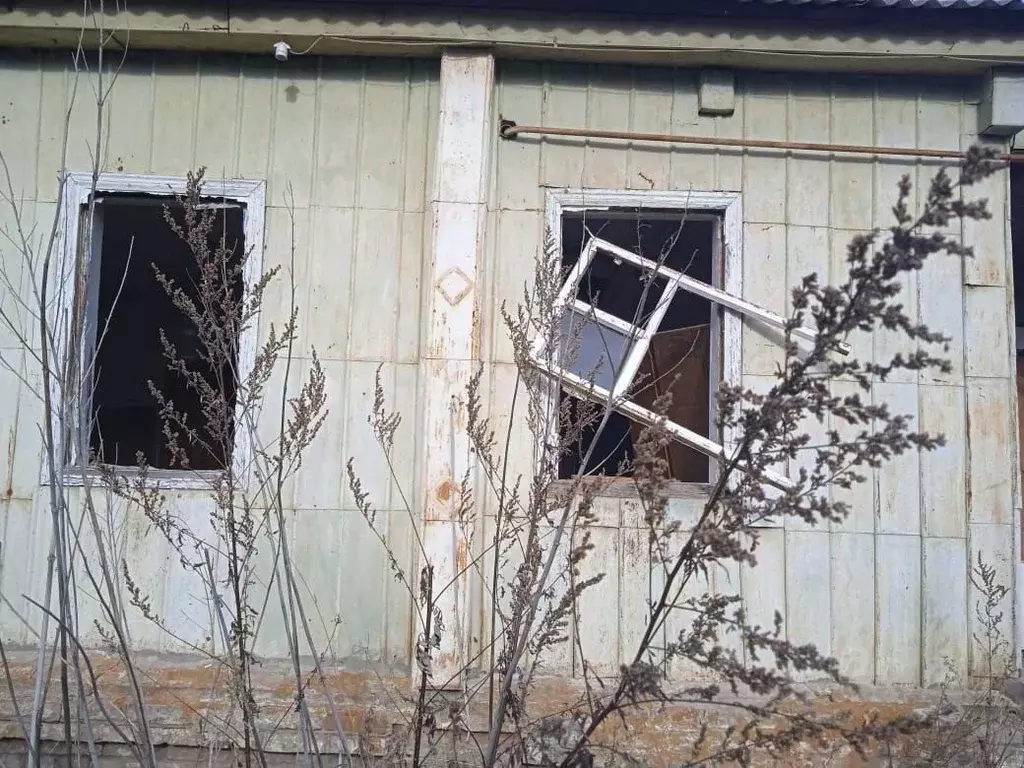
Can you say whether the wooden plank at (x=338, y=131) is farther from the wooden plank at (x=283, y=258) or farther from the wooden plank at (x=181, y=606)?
the wooden plank at (x=181, y=606)

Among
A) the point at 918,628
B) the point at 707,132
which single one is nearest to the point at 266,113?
the point at 707,132

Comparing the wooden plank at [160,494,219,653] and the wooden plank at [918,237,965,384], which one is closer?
the wooden plank at [160,494,219,653]

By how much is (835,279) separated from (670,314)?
0.77 meters

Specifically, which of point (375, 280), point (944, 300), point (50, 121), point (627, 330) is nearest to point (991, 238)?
point (944, 300)

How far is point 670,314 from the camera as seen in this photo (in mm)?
4469

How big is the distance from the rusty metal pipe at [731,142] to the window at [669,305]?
25 centimetres

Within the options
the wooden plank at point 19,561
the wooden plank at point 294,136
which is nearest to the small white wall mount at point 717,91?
the wooden plank at point 294,136

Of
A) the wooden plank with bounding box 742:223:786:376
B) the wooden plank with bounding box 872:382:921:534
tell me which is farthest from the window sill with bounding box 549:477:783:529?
the wooden plank with bounding box 742:223:786:376

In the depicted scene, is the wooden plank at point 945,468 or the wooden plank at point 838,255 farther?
the wooden plank at point 838,255

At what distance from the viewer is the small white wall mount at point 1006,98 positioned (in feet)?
13.6

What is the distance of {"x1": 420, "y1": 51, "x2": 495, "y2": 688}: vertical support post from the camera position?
382 cm

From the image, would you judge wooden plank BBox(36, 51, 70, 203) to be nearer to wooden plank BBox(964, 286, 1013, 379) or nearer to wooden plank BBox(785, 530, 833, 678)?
wooden plank BBox(785, 530, 833, 678)

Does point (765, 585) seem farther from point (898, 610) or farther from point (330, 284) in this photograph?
point (330, 284)

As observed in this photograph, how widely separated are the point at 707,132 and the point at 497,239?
110cm
